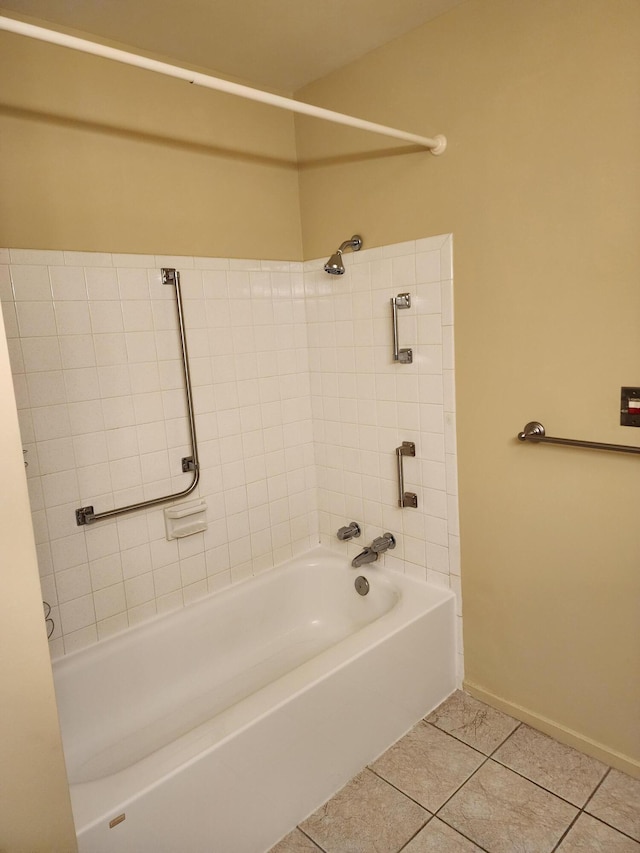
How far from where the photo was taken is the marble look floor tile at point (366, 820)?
171 centimetres

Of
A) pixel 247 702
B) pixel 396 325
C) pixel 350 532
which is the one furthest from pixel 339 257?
pixel 247 702

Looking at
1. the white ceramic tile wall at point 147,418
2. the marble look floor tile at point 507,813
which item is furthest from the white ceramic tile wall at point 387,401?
the marble look floor tile at point 507,813

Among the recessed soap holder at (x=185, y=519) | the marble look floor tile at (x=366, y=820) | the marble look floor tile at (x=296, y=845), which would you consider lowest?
the marble look floor tile at (x=296, y=845)

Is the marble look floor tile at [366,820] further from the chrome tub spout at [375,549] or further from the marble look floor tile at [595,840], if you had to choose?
the chrome tub spout at [375,549]

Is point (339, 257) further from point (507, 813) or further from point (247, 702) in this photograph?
point (507, 813)

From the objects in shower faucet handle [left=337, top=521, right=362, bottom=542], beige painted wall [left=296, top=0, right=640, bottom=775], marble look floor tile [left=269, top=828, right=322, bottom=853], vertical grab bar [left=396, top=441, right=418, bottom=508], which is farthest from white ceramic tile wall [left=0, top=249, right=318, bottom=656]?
marble look floor tile [left=269, top=828, right=322, bottom=853]

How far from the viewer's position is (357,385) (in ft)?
8.32

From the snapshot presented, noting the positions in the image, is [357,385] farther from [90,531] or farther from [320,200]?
[90,531]

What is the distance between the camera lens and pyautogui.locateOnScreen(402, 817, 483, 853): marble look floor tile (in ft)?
5.47

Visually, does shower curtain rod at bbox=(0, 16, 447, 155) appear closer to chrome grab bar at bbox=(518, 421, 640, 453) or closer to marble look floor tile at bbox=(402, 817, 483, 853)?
chrome grab bar at bbox=(518, 421, 640, 453)

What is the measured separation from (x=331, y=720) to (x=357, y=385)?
4.35ft

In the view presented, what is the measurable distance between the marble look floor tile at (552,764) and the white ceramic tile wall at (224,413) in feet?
1.92

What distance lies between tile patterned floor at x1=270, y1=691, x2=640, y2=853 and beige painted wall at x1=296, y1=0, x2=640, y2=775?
0.13 m

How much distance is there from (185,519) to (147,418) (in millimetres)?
444
